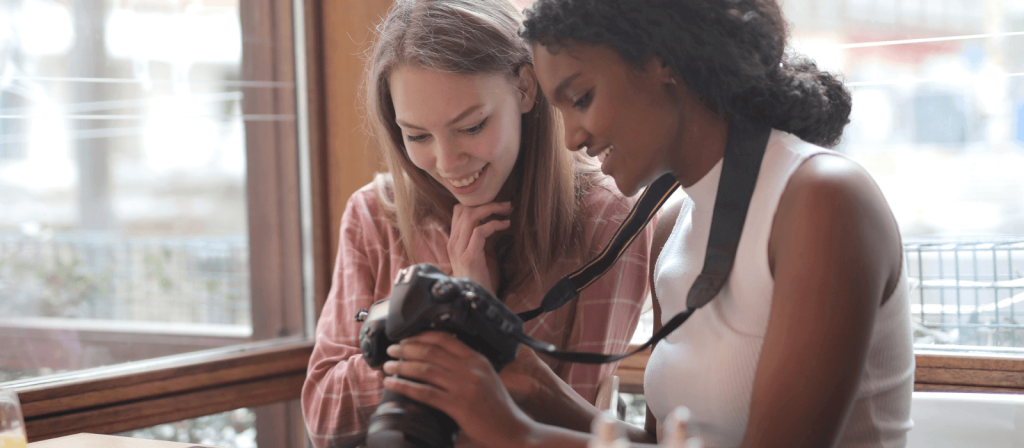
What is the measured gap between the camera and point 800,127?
32.8 inches

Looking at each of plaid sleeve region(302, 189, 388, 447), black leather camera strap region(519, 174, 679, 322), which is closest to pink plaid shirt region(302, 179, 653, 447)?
plaid sleeve region(302, 189, 388, 447)

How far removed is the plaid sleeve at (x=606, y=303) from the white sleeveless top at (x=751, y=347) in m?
0.35

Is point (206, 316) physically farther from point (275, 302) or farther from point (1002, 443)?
point (1002, 443)

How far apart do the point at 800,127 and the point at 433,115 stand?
528 millimetres

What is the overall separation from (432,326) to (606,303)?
0.56 metres

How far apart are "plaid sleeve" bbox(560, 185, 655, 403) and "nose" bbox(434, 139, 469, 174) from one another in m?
0.29

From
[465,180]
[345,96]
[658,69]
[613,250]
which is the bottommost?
[613,250]

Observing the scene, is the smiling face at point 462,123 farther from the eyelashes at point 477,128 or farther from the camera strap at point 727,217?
the camera strap at point 727,217

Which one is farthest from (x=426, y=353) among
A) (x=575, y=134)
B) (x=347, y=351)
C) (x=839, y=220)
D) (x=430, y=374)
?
(x=347, y=351)

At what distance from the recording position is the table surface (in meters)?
0.94

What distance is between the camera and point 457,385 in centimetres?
73

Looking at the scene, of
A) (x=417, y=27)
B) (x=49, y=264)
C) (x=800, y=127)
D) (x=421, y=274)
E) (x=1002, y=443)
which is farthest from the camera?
(x=49, y=264)

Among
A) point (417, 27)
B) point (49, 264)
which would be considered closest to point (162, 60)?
point (49, 264)

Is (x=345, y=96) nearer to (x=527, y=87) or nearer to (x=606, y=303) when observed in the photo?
(x=527, y=87)
